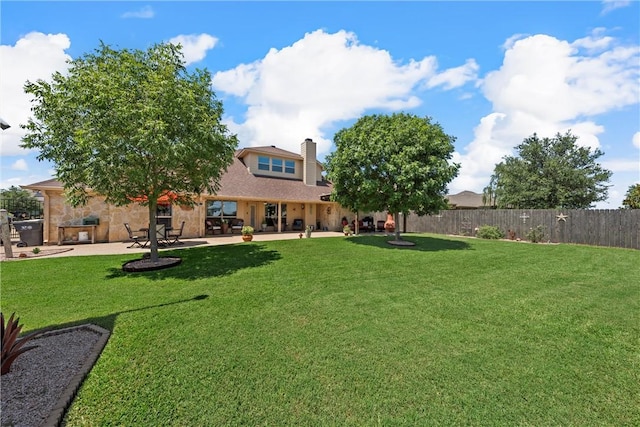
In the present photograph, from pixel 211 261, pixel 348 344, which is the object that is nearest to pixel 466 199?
pixel 211 261

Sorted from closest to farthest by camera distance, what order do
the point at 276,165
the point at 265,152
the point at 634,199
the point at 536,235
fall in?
1. the point at 536,235
2. the point at 265,152
3. the point at 276,165
4. the point at 634,199

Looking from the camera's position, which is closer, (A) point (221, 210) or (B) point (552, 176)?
(A) point (221, 210)

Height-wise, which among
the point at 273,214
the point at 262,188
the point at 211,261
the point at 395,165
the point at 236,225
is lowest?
the point at 211,261

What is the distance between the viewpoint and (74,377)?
3.10 meters

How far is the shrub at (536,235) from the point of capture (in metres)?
15.9

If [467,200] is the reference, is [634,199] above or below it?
below

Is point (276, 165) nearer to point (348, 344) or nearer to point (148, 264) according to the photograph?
point (148, 264)

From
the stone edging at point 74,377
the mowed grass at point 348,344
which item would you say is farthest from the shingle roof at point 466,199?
the stone edging at point 74,377

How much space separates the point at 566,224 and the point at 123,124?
21084 mm

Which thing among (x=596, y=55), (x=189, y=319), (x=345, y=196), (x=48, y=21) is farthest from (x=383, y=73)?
(x=189, y=319)

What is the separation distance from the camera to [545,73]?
10852mm

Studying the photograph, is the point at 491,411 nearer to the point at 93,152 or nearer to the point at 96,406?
the point at 96,406

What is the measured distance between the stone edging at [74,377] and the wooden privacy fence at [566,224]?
20301 millimetres

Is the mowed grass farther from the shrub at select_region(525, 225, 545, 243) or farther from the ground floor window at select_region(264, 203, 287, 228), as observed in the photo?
the ground floor window at select_region(264, 203, 287, 228)
